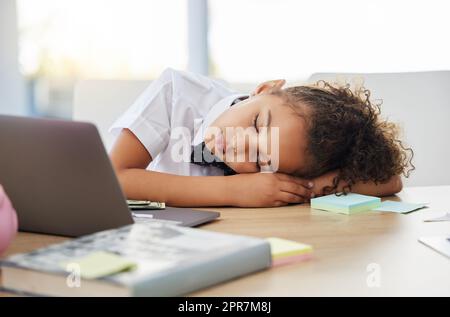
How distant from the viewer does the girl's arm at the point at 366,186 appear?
148 cm

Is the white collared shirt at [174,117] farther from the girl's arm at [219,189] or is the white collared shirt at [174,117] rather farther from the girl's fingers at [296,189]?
the girl's fingers at [296,189]

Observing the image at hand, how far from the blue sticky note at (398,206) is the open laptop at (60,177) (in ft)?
1.73

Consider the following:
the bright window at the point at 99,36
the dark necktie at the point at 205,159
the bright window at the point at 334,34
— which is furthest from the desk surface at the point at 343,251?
the bright window at the point at 99,36

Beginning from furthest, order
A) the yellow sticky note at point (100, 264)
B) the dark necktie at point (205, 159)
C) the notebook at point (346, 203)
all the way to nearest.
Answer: the dark necktie at point (205, 159)
the notebook at point (346, 203)
the yellow sticky note at point (100, 264)

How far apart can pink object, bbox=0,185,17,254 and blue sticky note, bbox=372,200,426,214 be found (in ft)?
2.20

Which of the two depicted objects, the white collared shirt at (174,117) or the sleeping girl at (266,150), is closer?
the sleeping girl at (266,150)

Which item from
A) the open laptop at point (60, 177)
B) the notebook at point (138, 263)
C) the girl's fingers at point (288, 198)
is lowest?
the girl's fingers at point (288, 198)

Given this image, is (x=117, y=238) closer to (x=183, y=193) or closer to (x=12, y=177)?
(x=12, y=177)

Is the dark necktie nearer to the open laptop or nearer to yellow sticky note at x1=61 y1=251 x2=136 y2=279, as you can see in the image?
the open laptop

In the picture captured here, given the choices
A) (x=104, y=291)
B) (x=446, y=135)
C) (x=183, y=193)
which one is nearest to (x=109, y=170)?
(x=104, y=291)

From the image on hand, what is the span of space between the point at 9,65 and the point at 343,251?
9.03 ft

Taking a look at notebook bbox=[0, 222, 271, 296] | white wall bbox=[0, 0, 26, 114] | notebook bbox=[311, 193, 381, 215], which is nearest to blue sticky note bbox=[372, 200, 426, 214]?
notebook bbox=[311, 193, 381, 215]

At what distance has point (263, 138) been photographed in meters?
1.46
